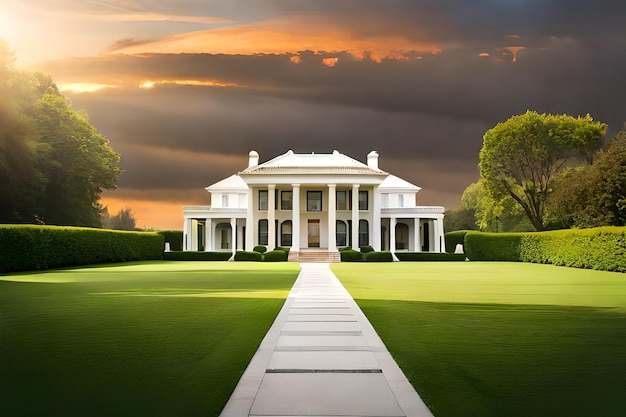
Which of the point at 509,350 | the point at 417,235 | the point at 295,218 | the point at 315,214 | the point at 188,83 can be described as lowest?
the point at 509,350

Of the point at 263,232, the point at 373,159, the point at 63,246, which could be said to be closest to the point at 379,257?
the point at 263,232

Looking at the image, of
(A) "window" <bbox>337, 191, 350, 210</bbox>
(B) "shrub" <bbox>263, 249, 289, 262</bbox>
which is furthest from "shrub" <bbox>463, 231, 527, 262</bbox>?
(B) "shrub" <bbox>263, 249, 289, 262</bbox>

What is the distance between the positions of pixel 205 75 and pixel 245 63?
519 cm

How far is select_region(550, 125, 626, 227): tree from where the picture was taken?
39.5 meters

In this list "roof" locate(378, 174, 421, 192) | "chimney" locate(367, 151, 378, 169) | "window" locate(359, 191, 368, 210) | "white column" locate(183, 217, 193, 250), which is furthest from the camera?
"chimney" locate(367, 151, 378, 169)

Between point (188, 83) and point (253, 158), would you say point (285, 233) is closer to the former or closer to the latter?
point (253, 158)

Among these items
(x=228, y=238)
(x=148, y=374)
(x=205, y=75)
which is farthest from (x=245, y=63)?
(x=148, y=374)

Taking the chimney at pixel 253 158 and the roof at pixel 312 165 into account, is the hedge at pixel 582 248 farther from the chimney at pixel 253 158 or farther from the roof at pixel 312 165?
the chimney at pixel 253 158

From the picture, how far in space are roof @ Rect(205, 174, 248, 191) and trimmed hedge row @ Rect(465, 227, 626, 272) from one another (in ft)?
86.8

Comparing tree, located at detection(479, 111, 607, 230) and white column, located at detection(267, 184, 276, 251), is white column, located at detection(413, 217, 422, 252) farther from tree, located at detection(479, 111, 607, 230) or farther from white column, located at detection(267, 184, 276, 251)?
Answer: white column, located at detection(267, 184, 276, 251)

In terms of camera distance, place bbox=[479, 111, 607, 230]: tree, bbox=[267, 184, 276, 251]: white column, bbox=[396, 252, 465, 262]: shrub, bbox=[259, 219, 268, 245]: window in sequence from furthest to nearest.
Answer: bbox=[259, 219, 268, 245]: window → bbox=[267, 184, 276, 251]: white column → bbox=[479, 111, 607, 230]: tree → bbox=[396, 252, 465, 262]: shrub

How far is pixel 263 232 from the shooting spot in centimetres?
5731

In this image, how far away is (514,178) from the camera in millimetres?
55938

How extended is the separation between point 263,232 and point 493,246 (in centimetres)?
2134
